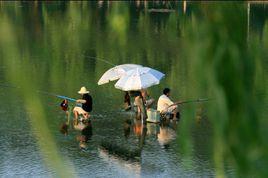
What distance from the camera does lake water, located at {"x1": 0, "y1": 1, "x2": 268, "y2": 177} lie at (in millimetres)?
3037

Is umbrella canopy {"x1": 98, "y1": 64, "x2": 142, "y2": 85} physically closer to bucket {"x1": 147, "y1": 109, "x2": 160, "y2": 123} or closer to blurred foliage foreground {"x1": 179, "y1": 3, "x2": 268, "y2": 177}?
bucket {"x1": 147, "y1": 109, "x2": 160, "y2": 123}

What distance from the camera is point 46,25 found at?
45.4 m

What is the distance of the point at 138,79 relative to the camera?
17469 mm

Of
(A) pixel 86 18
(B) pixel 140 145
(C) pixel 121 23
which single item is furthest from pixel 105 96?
(A) pixel 86 18

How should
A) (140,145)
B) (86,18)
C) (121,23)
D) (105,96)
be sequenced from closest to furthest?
(121,23) → (140,145) → (105,96) → (86,18)

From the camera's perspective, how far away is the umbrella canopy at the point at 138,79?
56.5ft

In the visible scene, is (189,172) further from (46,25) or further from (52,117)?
(46,25)

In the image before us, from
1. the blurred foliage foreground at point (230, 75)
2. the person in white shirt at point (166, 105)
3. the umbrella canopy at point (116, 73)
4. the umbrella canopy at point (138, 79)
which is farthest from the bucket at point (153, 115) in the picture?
the blurred foliage foreground at point (230, 75)

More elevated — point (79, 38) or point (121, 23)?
point (121, 23)

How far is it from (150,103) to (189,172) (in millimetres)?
4388

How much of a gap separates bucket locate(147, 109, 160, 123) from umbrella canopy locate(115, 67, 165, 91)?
558mm

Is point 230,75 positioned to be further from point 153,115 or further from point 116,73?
point 116,73

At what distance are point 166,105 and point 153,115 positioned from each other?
1.26 feet

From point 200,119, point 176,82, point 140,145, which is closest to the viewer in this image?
point 140,145
